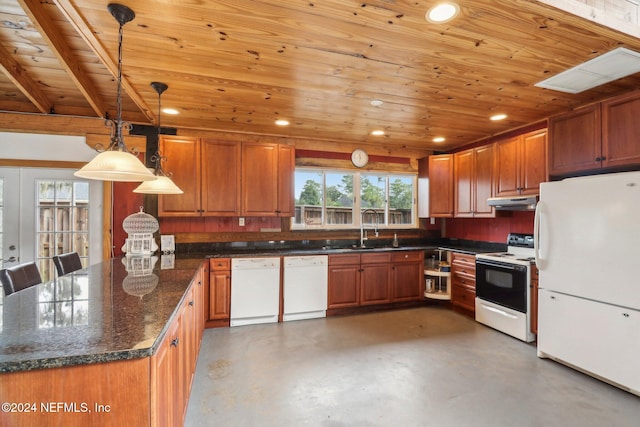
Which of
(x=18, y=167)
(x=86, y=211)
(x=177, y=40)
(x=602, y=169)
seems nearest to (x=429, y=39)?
(x=177, y=40)

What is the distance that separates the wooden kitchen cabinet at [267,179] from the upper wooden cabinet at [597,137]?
294 centimetres

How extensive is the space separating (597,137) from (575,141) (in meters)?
0.18

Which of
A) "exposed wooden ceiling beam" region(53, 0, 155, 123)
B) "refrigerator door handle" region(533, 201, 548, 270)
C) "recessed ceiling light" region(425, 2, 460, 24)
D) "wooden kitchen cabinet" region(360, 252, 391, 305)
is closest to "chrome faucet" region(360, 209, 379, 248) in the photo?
"wooden kitchen cabinet" region(360, 252, 391, 305)

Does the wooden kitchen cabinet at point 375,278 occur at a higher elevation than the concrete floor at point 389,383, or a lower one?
higher

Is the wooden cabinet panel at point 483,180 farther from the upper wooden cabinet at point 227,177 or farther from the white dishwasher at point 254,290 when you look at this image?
the white dishwasher at point 254,290

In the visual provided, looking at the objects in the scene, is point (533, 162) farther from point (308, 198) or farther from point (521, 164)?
point (308, 198)

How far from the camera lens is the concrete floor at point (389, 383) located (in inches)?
79.4

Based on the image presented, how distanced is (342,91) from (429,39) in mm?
973

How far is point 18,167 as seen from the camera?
3.45m

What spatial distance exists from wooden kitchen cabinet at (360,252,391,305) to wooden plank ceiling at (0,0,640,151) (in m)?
1.84

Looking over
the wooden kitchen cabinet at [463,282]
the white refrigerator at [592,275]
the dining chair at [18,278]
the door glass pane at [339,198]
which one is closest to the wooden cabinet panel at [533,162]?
the white refrigerator at [592,275]

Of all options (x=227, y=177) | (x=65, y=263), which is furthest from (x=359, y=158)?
(x=65, y=263)

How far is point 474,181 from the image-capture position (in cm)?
423

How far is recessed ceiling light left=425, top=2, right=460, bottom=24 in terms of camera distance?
1.59 meters
